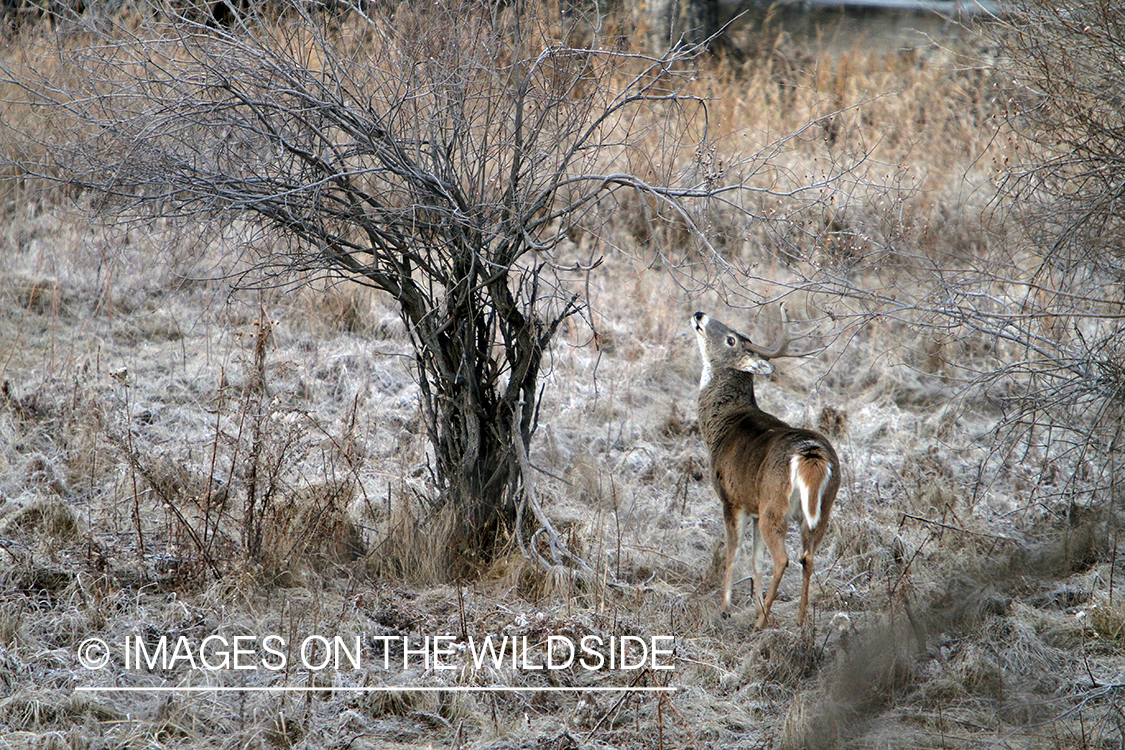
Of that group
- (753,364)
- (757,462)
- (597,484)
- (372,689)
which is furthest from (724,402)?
(372,689)

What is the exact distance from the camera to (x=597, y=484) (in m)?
6.91

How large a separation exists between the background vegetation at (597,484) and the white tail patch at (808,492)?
591 mm

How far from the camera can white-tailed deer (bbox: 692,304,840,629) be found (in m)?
4.75

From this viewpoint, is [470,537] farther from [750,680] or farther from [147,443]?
[147,443]

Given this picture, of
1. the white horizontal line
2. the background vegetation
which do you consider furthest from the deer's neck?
the white horizontal line

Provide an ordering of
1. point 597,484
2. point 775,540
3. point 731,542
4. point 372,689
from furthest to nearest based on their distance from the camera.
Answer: point 597,484 < point 731,542 < point 775,540 < point 372,689

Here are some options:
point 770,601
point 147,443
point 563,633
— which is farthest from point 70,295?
point 770,601

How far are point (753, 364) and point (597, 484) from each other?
1.70 meters

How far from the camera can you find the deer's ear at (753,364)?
5.61 meters

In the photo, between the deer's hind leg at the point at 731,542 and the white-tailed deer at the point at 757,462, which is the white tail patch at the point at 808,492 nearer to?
the white-tailed deer at the point at 757,462

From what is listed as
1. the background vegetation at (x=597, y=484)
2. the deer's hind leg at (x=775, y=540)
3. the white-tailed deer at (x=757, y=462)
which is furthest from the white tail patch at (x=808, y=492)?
the background vegetation at (x=597, y=484)

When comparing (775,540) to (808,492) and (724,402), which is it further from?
(724,402)

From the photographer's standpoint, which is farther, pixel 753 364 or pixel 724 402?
pixel 724 402

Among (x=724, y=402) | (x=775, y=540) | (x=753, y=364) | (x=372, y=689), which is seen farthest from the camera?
(x=724, y=402)
